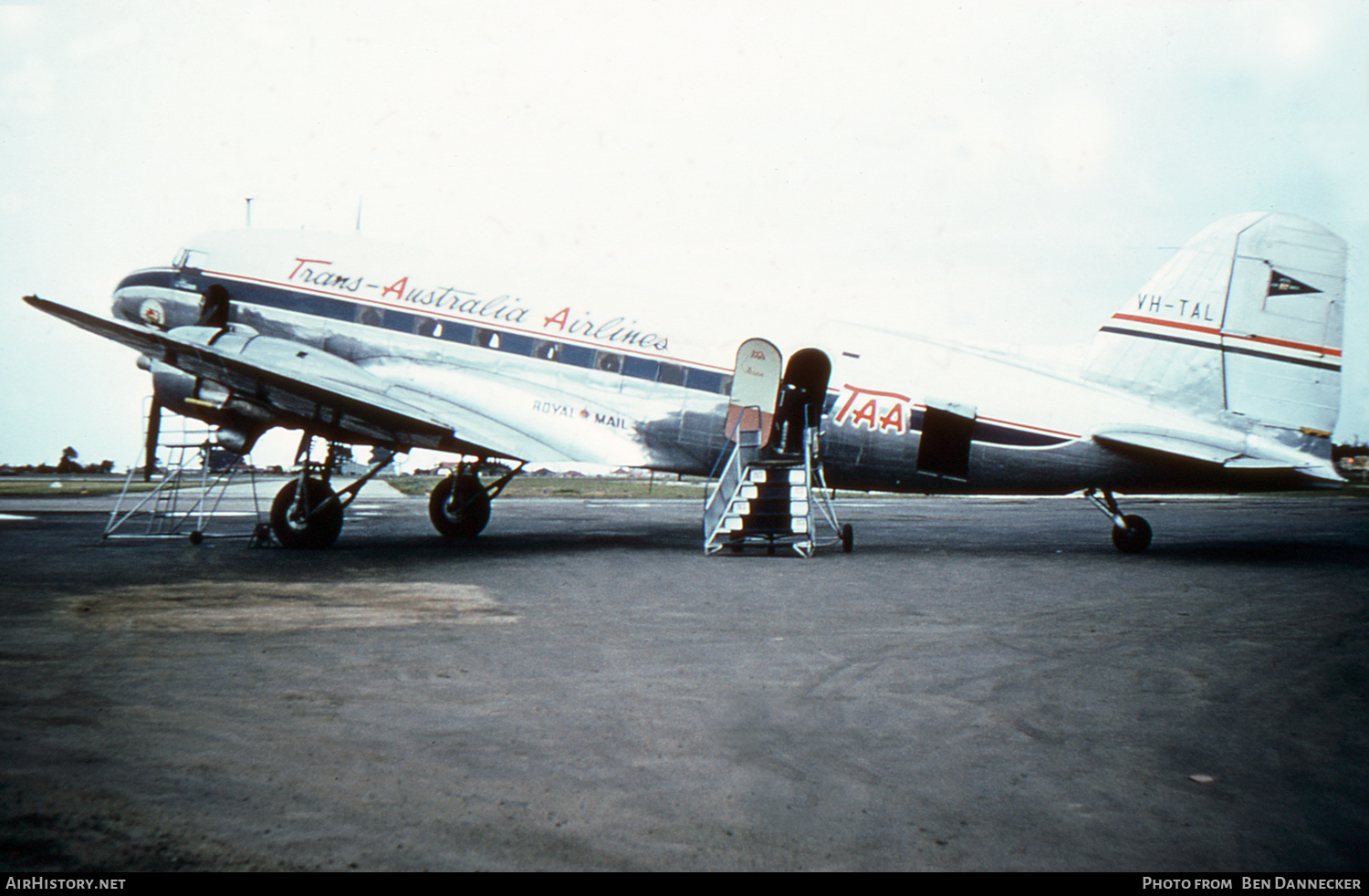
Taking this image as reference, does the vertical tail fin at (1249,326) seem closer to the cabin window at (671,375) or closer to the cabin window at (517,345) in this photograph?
the cabin window at (671,375)

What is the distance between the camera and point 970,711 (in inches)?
180

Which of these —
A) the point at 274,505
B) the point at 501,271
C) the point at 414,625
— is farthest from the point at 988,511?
the point at 414,625

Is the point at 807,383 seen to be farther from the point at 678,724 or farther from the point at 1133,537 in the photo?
the point at 678,724

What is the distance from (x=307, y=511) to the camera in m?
12.1

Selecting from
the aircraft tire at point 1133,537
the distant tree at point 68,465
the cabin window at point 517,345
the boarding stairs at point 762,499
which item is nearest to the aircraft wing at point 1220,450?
the aircraft tire at point 1133,537

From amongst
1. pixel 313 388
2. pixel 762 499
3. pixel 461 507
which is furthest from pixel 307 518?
pixel 762 499

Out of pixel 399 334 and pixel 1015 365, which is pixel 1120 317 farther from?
pixel 399 334

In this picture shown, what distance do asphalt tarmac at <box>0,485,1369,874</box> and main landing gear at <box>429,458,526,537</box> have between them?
5306 mm

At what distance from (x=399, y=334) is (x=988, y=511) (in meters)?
19.2

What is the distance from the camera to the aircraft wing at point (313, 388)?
10664 millimetres

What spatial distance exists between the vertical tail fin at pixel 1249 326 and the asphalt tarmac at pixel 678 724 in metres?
3.34

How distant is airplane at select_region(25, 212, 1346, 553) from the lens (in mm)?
11242

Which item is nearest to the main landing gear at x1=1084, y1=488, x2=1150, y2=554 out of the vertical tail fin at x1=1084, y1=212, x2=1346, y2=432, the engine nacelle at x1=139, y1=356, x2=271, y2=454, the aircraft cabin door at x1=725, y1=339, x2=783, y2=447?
the vertical tail fin at x1=1084, y1=212, x2=1346, y2=432

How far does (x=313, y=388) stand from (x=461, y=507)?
4.40 m
